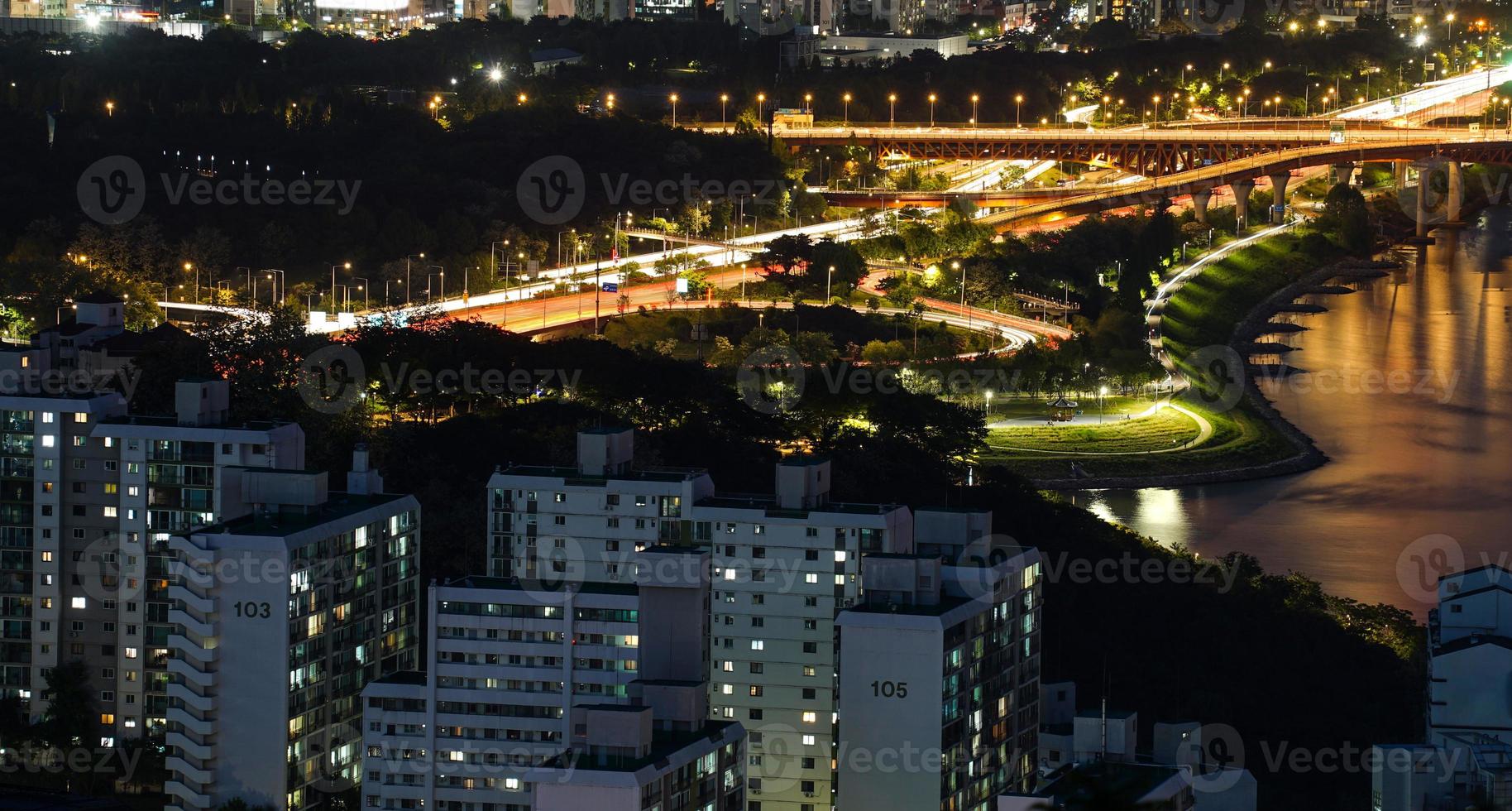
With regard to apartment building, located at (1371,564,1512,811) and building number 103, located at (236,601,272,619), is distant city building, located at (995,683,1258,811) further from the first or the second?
building number 103, located at (236,601,272,619)

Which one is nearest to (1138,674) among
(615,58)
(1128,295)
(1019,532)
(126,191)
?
(1019,532)

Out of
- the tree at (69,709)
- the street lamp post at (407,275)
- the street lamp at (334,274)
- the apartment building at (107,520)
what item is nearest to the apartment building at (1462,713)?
the apartment building at (107,520)

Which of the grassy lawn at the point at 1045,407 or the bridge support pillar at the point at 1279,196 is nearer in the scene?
the grassy lawn at the point at 1045,407

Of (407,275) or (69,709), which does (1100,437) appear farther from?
(69,709)

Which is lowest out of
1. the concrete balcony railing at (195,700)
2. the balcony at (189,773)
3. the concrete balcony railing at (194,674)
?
the balcony at (189,773)

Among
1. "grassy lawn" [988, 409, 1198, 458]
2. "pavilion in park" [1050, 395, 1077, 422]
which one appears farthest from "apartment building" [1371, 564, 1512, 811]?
"pavilion in park" [1050, 395, 1077, 422]

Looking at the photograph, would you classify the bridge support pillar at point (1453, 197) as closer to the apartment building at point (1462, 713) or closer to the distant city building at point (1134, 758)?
the apartment building at point (1462, 713)

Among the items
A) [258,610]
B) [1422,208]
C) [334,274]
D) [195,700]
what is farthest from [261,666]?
[1422,208]
